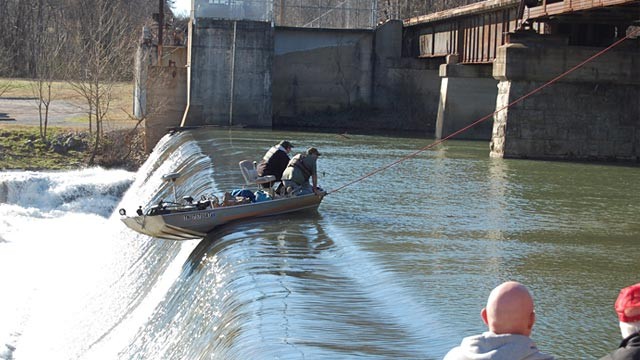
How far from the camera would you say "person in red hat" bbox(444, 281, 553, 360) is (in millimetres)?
4354

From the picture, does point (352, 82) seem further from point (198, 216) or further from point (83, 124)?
point (198, 216)

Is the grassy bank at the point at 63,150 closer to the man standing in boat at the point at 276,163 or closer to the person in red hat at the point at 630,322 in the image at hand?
the man standing in boat at the point at 276,163

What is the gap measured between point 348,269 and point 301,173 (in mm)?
3930

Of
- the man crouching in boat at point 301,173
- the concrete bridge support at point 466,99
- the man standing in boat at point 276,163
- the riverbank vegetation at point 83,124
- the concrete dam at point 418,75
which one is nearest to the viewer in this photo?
the man crouching in boat at point 301,173

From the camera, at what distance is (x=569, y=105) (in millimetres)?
28797

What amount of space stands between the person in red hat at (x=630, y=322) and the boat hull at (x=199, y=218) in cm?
1092

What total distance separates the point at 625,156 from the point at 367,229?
1489cm

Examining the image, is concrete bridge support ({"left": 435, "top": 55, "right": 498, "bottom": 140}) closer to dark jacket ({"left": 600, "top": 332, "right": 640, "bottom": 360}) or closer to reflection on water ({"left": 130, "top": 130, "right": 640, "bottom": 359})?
reflection on water ({"left": 130, "top": 130, "right": 640, "bottom": 359})

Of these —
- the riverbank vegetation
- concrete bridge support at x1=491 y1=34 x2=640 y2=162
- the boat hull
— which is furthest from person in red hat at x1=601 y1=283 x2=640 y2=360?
the riverbank vegetation

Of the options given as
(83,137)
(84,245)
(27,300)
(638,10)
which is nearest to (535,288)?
(27,300)

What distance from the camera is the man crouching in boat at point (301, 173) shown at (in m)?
16.5

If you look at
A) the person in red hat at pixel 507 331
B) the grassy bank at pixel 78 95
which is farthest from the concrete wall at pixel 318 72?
the person in red hat at pixel 507 331

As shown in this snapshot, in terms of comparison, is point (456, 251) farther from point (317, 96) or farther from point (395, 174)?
point (317, 96)

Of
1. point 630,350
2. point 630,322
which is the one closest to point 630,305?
point 630,322
